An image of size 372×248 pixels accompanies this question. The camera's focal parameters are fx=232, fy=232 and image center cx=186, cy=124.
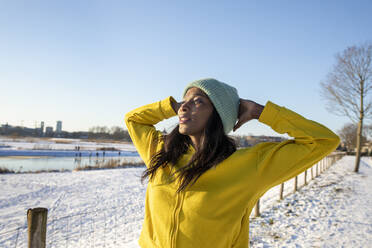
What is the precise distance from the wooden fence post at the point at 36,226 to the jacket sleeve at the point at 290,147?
1822 millimetres

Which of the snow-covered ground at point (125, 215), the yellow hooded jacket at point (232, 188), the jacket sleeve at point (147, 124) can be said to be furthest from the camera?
the snow-covered ground at point (125, 215)

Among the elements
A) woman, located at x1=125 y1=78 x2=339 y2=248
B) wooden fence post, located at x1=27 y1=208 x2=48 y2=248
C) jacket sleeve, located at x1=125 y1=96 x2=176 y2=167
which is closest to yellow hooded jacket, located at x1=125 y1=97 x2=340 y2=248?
woman, located at x1=125 y1=78 x2=339 y2=248

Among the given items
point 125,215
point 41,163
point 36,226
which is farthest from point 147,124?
point 41,163

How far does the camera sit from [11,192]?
8.90 m

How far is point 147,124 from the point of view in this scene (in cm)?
194

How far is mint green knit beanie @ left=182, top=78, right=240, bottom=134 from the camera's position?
1.40 m

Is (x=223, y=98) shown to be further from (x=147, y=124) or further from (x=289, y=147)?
(x=147, y=124)

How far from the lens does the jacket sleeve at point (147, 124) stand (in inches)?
68.5

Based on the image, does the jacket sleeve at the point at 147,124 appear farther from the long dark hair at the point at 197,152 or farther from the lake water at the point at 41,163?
the lake water at the point at 41,163

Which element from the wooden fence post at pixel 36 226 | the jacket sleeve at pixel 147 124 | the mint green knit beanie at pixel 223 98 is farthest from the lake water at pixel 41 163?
the mint green knit beanie at pixel 223 98

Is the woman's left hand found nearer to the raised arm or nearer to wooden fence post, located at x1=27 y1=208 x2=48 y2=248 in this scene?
the raised arm

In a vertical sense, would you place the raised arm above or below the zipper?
above

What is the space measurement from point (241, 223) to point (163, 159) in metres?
0.62

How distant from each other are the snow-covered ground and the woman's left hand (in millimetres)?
2826
